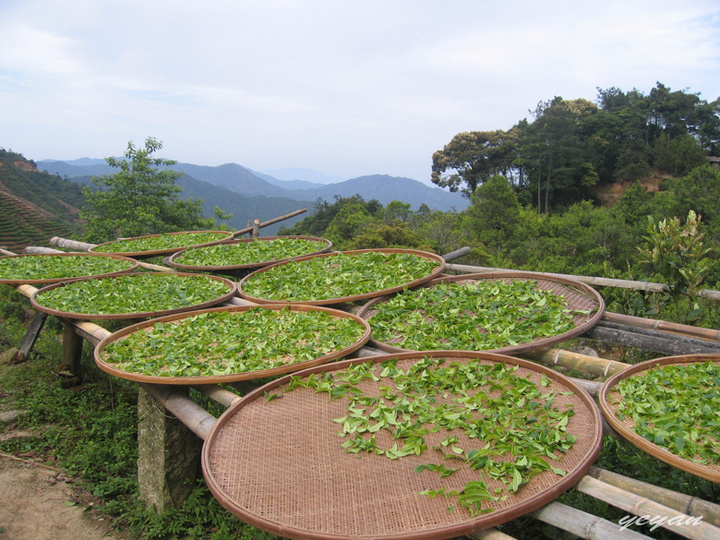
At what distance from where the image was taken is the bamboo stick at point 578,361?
217 centimetres

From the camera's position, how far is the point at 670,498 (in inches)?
58.2

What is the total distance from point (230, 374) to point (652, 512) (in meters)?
1.64

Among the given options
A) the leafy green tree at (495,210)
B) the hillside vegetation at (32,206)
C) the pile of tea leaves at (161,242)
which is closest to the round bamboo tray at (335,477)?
the pile of tea leaves at (161,242)

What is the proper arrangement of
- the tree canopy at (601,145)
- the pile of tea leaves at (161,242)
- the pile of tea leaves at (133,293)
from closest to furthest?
the pile of tea leaves at (133,293) → the pile of tea leaves at (161,242) → the tree canopy at (601,145)

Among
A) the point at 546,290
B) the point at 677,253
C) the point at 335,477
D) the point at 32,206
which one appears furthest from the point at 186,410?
the point at 32,206

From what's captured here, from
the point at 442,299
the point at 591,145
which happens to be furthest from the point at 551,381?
the point at 591,145

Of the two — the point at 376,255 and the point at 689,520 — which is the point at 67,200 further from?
the point at 689,520

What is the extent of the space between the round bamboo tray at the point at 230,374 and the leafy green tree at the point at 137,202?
40.1 feet

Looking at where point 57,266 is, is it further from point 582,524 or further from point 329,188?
point 329,188

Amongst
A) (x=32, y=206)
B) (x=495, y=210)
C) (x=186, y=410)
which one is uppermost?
(x=32, y=206)

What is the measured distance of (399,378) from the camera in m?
2.13

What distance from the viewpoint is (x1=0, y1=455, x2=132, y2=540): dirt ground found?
2947mm

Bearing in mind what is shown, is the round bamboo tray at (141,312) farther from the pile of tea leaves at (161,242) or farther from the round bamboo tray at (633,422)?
the round bamboo tray at (633,422)

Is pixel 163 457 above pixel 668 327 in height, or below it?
below
